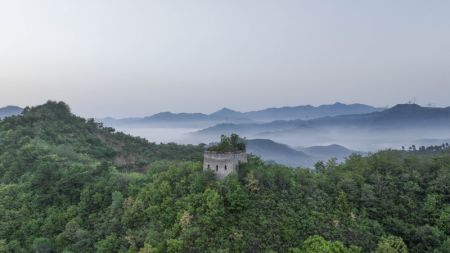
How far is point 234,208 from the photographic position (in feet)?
98.2

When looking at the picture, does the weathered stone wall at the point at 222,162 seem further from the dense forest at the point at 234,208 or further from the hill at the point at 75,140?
the hill at the point at 75,140

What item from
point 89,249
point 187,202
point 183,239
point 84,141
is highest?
point 84,141


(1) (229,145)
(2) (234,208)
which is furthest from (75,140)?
(2) (234,208)

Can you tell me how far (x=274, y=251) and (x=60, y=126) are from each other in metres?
54.1

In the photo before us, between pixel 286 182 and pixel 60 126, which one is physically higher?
pixel 60 126

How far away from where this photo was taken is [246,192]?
31.3 metres

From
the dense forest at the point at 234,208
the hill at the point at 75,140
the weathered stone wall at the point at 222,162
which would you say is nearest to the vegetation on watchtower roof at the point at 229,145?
the weathered stone wall at the point at 222,162

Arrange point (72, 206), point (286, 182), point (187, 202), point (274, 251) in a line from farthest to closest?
point (72, 206), point (286, 182), point (187, 202), point (274, 251)

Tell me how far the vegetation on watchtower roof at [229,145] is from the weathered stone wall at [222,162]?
61cm

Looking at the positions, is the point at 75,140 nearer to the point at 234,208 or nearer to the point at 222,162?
the point at 222,162

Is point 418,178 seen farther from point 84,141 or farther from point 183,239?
point 84,141

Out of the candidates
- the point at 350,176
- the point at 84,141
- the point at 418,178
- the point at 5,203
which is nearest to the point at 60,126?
the point at 84,141

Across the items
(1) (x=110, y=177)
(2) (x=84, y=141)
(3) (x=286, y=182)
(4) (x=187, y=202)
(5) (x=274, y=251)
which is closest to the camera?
(5) (x=274, y=251)

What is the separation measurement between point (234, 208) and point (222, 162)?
176 inches
